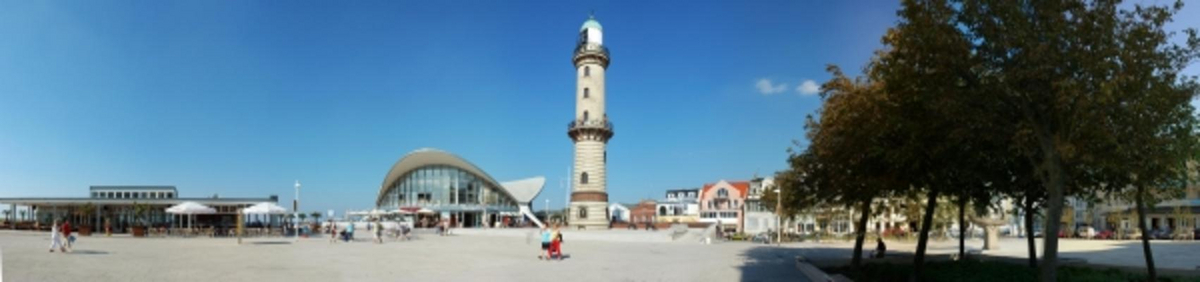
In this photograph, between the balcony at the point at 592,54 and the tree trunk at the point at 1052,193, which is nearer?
the tree trunk at the point at 1052,193

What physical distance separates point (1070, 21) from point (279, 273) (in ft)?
53.2

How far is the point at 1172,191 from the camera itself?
14.2 metres

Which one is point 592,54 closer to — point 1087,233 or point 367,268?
point 1087,233

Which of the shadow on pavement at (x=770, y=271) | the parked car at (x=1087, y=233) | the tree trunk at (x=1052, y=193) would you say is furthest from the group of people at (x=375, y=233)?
the parked car at (x=1087, y=233)

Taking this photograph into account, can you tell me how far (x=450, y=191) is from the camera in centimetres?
7756

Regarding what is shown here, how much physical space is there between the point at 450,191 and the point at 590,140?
932 inches

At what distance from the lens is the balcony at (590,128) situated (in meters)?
60.4

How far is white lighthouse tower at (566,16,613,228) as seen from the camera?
60562 mm

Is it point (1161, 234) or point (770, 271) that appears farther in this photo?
point (1161, 234)

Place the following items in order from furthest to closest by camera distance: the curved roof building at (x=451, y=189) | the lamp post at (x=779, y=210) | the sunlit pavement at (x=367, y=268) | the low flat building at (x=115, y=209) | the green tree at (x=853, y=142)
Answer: the curved roof building at (x=451, y=189) → the low flat building at (x=115, y=209) → the lamp post at (x=779, y=210) → the sunlit pavement at (x=367, y=268) → the green tree at (x=853, y=142)

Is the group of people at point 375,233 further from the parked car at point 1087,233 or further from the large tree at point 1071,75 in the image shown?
the parked car at point 1087,233

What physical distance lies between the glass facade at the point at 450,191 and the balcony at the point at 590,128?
68.2 feet

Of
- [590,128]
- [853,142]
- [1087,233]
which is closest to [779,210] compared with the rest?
[853,142]

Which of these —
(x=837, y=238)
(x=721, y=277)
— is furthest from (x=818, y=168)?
(x=837, y=238)
